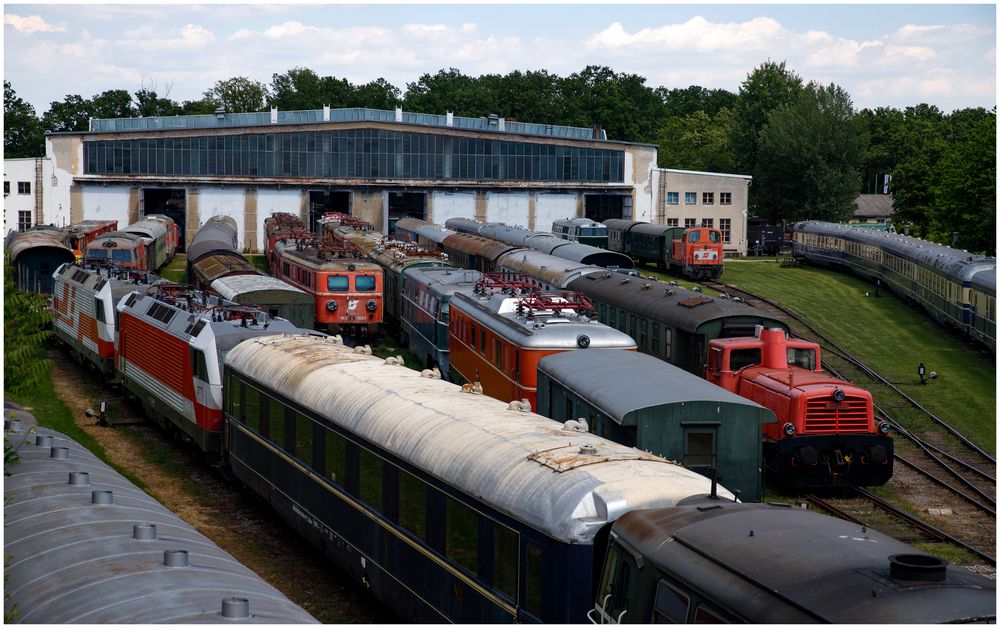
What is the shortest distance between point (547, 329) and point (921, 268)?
3143cm

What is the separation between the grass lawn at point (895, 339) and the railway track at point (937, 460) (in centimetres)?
55

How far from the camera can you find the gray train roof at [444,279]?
35156 mm

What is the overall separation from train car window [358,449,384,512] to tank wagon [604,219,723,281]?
4546 cm

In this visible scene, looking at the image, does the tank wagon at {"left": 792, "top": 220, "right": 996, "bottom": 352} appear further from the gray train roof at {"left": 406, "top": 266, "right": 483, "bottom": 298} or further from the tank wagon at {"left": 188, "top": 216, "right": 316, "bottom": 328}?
the tank wagon at {"left": 188, "top": 216, "right": 316, "bottom": 328}

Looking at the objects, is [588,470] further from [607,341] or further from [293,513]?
[607,341]

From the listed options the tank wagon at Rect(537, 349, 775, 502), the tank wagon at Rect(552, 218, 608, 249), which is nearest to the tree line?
the tank wagon at Rect(552, 218, 608, 249)

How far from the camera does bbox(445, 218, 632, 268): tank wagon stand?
47219 mm

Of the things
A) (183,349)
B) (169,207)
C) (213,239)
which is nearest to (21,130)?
(169,207)

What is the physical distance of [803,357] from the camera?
2597 cm

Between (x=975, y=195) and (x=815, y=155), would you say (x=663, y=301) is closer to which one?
(x=975, y=195)

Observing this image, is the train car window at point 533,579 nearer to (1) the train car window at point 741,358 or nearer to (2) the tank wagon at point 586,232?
(1) the train car window at point 741,358

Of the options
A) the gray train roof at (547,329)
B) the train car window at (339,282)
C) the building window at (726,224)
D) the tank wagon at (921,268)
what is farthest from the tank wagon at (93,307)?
the building window at (726,224)

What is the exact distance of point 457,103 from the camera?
157m

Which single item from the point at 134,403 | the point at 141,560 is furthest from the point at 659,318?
the point at 141,560
